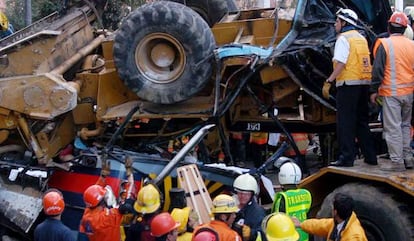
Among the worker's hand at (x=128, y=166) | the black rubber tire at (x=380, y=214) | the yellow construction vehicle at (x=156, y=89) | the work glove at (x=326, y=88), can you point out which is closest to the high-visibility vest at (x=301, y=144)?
the yellow construction vehicle at (x=156, y=89)

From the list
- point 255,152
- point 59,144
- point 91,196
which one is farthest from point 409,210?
point 255,152

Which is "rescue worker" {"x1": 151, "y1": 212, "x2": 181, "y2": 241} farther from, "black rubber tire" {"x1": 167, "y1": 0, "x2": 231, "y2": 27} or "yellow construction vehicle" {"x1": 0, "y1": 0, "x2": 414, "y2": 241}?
"black rubber tire" {"x1": 167, "y1": 0, "x2": 231, "y2": 27}

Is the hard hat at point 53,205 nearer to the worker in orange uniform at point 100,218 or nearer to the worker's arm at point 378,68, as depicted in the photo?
the worker in orange uniform at point 100,218

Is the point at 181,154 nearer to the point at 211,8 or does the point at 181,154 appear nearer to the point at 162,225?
the point at 162,225

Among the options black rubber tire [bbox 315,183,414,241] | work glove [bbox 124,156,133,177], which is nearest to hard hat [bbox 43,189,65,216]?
work glove [bbox 124,156,133,177]

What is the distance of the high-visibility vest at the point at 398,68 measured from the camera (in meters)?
6.19

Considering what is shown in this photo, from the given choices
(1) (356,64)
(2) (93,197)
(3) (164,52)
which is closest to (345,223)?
(1) (356,64)

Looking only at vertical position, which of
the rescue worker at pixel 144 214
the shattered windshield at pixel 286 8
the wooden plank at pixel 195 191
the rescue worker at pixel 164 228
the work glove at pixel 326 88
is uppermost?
the shattered windshield at pixel 286 8

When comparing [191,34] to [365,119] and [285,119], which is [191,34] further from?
[365,119]

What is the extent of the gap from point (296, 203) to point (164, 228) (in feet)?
3.99

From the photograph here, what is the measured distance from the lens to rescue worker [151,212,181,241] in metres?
5.18

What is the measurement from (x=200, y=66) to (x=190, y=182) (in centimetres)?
130

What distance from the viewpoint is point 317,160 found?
10.1m

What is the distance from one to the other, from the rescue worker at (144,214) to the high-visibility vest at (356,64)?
205cm
